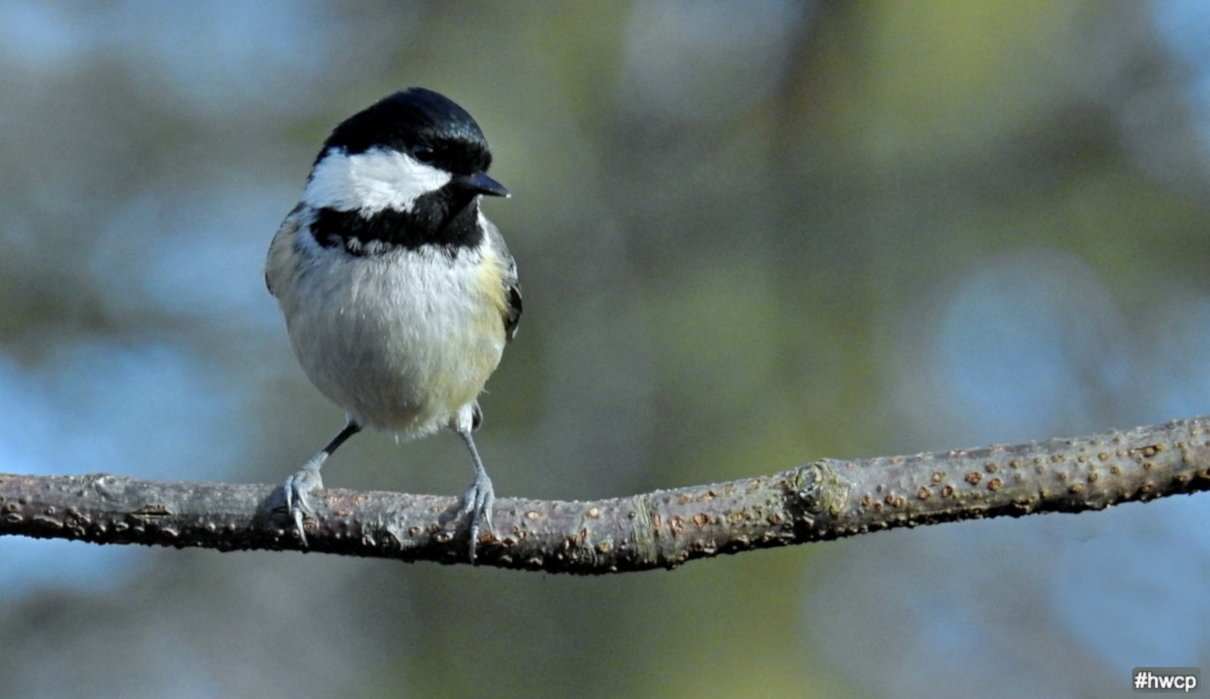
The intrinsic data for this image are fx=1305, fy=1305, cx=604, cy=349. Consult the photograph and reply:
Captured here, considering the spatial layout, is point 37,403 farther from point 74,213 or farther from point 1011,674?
point 1011,674

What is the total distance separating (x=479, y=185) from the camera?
327cm

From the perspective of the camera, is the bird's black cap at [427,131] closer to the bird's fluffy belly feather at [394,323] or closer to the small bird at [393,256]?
the small bird at [393,256]

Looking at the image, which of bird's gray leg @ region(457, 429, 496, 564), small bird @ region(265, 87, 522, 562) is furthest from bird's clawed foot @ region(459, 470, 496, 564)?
small bird @ region(265, 87, 522, 562)

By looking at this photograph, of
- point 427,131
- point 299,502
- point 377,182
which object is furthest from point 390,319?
point 299,502

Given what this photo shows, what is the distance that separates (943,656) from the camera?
542cm

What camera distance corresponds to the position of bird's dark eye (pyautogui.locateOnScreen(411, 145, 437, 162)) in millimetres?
3271

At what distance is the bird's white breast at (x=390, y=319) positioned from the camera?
323 centimetres

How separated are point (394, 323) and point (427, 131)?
19.1 inches

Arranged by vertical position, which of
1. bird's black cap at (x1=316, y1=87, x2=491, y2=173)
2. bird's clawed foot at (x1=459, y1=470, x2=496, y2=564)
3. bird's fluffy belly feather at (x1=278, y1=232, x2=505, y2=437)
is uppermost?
bird's black cap at (x1=316, y1=87, x2=491, y2=173)

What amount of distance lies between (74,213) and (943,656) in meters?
4.41

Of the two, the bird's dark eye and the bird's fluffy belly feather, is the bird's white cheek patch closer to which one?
the bird's dark eye

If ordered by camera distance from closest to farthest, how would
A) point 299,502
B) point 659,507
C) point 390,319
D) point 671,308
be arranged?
point 659,507
point 299,502
point 390,319
point 671,308

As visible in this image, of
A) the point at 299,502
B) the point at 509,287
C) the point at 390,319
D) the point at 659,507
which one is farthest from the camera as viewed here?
the point at 509,287

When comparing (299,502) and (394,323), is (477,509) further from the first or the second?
(394,323)
